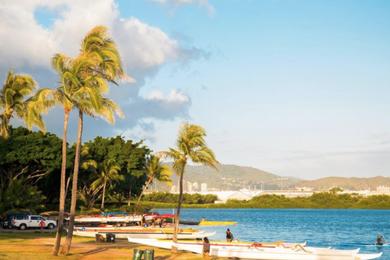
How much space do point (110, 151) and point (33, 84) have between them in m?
45.0

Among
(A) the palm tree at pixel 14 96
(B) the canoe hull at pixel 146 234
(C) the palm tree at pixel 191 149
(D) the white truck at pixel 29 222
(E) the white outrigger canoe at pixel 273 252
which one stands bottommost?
(E) the white outrigger canoe at pixel 273 252

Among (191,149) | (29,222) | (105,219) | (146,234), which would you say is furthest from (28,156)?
(191,149)

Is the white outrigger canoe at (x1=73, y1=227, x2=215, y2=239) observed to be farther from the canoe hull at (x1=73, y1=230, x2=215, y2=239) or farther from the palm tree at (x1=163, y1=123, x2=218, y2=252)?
the palm tree at (x1=163, y1=123, x2=218, y2=252)

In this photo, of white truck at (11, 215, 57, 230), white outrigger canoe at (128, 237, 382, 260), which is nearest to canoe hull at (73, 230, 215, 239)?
white truck at (11, 215, 57, 230)

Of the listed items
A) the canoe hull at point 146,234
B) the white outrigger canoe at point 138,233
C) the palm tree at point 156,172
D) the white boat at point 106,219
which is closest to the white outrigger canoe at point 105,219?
the white boat at point 106,219

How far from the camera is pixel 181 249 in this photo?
143 ft

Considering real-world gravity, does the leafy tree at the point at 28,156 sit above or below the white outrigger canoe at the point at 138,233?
above

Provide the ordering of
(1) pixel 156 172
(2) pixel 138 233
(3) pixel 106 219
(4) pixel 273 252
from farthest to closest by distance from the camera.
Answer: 1. (1) pixel 156 172
2. (3) pixel 106 219
3. (2) pixel 138 233
4. (4) pixel 273 252

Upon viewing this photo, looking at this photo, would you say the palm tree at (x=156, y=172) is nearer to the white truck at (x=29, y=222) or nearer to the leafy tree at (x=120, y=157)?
the leafy tree at (x=120, y=157)

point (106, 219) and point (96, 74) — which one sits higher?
point (96, 74)

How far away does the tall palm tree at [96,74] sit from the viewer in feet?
106

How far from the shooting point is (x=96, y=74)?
33.5 metres

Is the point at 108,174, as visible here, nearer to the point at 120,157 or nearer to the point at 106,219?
the point at 120,157

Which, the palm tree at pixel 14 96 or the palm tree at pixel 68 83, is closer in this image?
the palm tree at pixel 68 83
